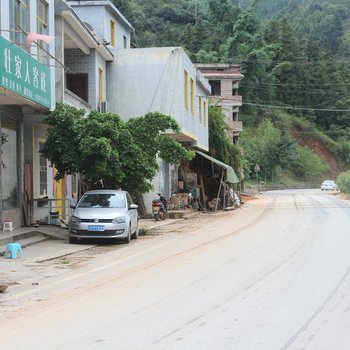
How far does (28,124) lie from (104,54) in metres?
7.96

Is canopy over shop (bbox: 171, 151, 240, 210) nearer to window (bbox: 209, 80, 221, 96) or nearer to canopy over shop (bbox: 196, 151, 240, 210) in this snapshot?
canopy over shop (bbox: 196, 151, 240, 210)

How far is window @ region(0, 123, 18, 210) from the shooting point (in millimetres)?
18453

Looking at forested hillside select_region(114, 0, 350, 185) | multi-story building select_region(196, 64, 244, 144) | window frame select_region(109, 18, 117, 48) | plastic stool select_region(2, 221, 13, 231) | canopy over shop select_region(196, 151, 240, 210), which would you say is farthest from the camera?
forested hillside select_region(114, 0, 350, 185)

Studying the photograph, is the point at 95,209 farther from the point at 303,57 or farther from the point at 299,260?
the point at 303,57

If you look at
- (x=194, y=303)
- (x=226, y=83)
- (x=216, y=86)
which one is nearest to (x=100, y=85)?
(x=194, y=303)

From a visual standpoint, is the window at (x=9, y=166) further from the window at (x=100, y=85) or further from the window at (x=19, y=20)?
the window at (x=100, y=85)

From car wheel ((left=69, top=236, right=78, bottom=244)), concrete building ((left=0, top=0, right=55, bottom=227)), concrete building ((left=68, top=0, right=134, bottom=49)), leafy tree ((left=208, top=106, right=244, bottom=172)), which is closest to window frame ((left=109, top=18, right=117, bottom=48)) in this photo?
concrete building ((left=68, top=0, right=134, bottom=49))

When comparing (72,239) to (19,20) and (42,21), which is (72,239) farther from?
(42,21)

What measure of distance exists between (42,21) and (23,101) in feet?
12.1

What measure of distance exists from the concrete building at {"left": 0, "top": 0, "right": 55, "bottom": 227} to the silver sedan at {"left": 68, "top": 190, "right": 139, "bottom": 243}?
244cm

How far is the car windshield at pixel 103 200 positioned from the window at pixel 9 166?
246 centimetres

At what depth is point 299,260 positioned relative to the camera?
12.8m

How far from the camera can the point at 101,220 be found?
16984 mm

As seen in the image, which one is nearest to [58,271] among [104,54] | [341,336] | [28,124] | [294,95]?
[341,336]
